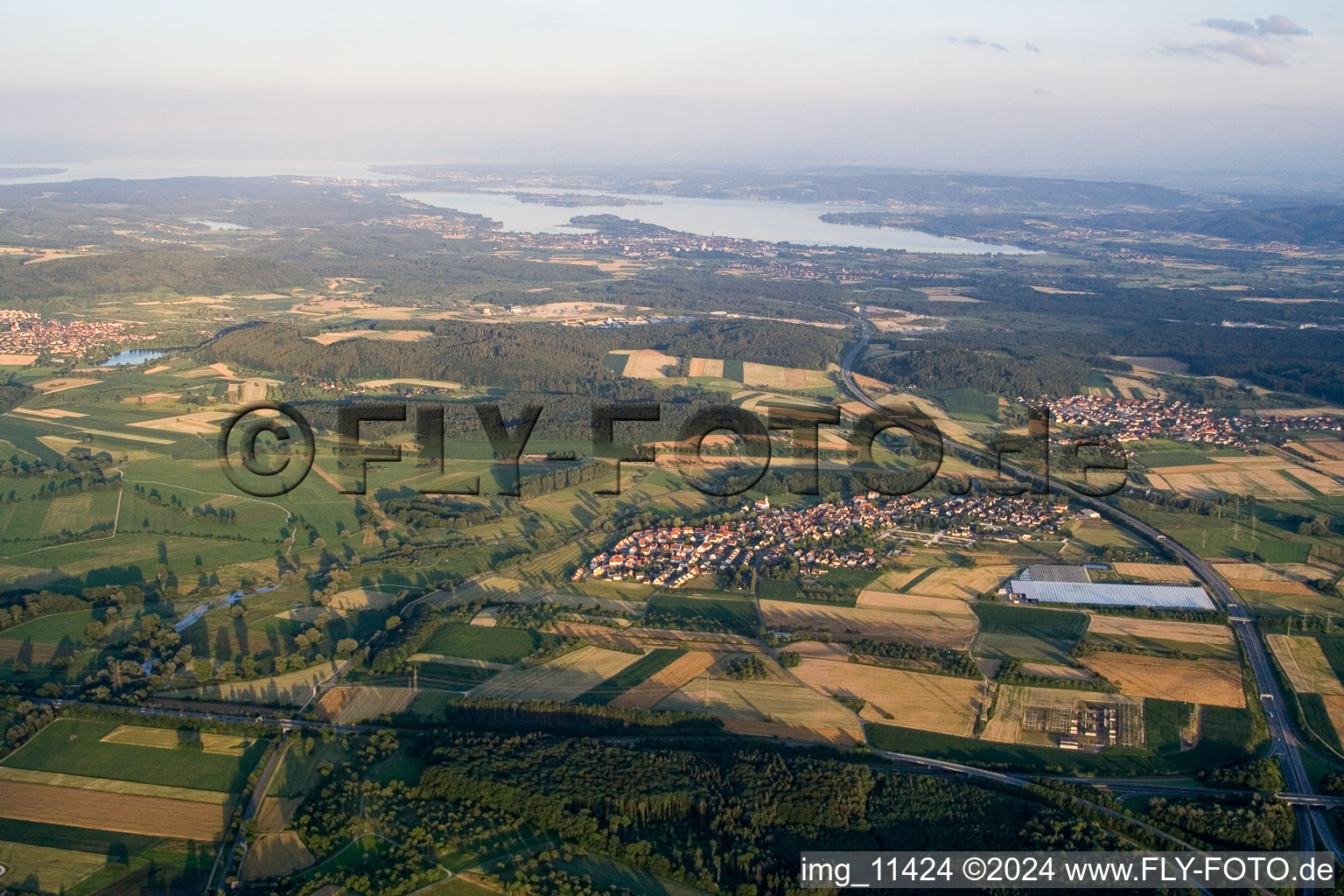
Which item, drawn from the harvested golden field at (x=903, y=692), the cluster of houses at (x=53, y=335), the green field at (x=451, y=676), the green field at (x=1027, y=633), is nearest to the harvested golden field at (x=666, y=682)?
the harvested golden field at (x=903, y=692)

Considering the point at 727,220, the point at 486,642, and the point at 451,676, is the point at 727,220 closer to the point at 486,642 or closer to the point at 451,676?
the point at 486,642

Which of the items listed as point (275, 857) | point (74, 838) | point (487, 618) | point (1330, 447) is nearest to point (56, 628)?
point (74, 838)

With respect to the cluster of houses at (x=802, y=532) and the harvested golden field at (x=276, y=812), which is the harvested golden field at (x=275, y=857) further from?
the cluster of houses at (x=802, y=532)

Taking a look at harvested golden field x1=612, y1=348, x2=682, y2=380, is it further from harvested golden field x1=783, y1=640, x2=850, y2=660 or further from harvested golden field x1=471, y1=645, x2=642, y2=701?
harvested golden field x1=471, y1=645, x2=642, y2=701

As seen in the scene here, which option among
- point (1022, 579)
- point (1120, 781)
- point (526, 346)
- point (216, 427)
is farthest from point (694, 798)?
point (526, 346)

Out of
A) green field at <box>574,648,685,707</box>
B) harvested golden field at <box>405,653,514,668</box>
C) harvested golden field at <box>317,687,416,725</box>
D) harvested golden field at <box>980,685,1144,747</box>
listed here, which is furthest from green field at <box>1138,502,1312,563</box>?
harvested golden field at <box>317,687,416,725</box>
